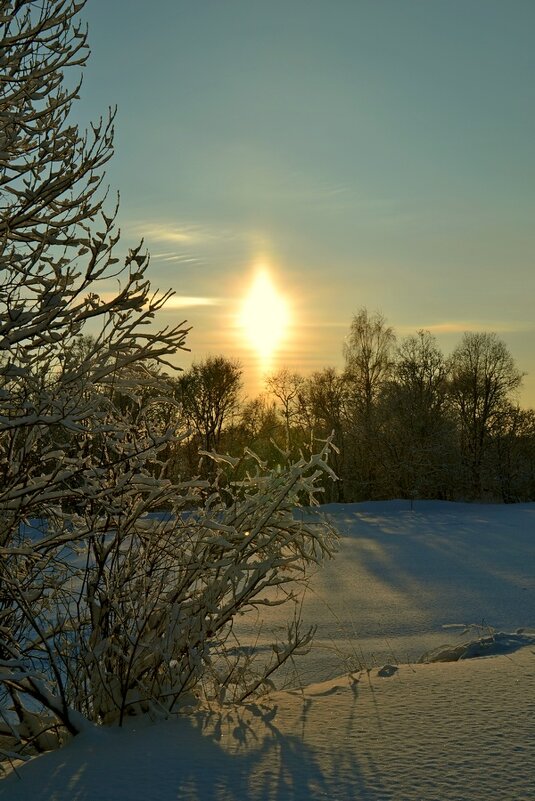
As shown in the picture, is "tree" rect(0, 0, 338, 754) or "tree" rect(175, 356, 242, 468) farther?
"tree" rect(175, 356, 242, 468)

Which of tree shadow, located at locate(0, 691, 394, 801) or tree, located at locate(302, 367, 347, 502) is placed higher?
tree, located at locate(302, 367, 347, 502)

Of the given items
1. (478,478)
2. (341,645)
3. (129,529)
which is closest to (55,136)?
(129,529)

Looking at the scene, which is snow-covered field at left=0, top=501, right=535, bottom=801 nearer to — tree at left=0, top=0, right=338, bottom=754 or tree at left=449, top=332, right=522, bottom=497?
tree at left=0, top=0, right=338, bottom=754

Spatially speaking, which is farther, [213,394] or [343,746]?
[213,394]

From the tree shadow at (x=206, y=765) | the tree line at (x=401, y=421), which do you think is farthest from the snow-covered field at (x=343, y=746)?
the tree line at (x=401, y=421)

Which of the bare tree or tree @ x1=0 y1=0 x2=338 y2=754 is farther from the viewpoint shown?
the bare tree

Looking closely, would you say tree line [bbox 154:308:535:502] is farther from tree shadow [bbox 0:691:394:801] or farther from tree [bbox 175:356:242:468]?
tree shadow [bbox 0:691:394:801]

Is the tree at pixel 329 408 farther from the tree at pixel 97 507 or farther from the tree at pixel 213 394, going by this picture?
the tree at pixel 97 507

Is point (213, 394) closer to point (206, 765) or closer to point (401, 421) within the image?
point (401, 421)

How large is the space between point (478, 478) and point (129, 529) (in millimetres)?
25351

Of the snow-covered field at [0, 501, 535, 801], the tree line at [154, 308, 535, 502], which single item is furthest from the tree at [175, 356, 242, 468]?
the snow-covered field at [0, 501, 535, 801]

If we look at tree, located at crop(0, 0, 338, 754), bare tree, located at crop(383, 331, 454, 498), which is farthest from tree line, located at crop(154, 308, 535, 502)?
tree, located at crop(0, 0, 338, 754)

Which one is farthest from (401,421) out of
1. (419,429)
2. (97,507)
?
(97,507)

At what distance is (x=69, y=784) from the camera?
9.38 feet
